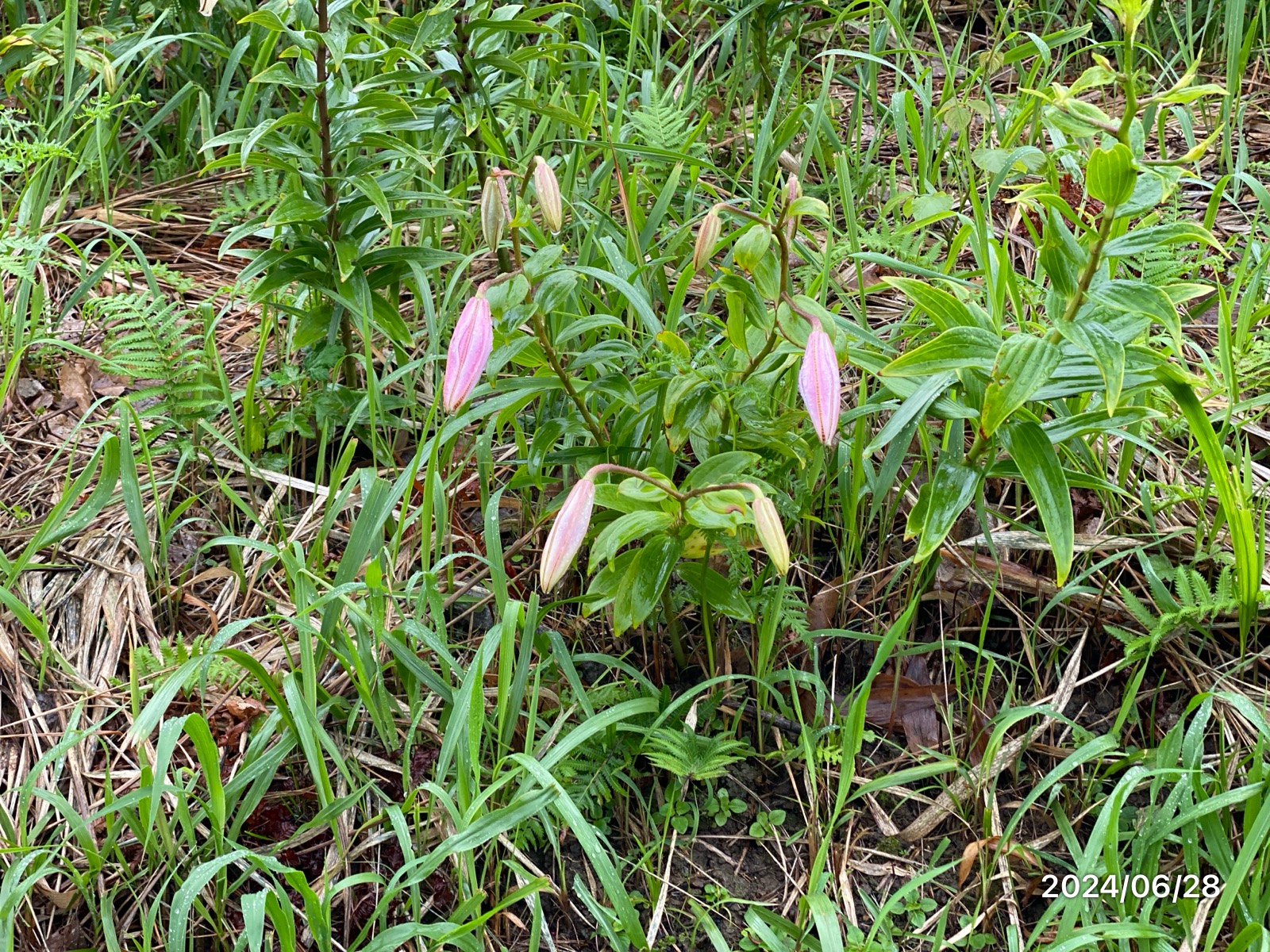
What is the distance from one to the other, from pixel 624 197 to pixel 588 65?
57cm

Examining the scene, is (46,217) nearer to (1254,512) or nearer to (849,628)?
(849,628)

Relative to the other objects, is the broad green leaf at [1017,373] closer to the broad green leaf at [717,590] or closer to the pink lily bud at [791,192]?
the pink lily bud at [791,192]

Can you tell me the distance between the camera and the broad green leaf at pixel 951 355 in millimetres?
1688

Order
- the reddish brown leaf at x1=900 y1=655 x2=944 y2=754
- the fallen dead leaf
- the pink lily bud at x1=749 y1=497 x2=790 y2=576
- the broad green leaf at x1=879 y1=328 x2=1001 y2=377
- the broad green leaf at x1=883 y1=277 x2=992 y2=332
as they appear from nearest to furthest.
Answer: the pink lily bud at x1=749 y1=497 x2=790 y2=576, the broad green leaf at x1=879 y1=328 x2=1001 y2=377, the broad green leaf at x1=883 y1=277 x2=992 y2=332, the reddish brown leaf at x1=900 y1=655 x2=944 y2=754, the fallen dead leaf

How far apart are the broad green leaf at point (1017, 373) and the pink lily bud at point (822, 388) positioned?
260 mm

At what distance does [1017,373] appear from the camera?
1.63 meters

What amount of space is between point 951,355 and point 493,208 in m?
0.70

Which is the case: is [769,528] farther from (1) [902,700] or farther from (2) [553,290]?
(1) [902,700]

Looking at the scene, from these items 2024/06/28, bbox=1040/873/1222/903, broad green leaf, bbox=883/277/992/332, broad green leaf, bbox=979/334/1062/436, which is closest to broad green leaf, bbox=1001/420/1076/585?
broad green leaf, bbox=979/334/1062/436

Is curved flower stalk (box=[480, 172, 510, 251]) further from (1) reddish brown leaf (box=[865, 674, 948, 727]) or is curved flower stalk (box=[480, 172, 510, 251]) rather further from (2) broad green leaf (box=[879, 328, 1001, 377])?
(1) reddish brown leaf (box=[865, 674, 948, 727])

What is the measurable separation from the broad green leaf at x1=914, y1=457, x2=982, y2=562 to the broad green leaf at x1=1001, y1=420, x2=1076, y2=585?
0.08 m

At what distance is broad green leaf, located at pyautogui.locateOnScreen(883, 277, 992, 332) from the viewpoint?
5.87ft

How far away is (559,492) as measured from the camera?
Result: 7.18 ft

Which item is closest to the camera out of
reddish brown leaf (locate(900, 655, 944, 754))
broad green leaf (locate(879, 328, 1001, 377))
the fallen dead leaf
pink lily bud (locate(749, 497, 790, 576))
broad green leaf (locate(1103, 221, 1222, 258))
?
pink lily bud (locate(749, 497, 790, 576))
